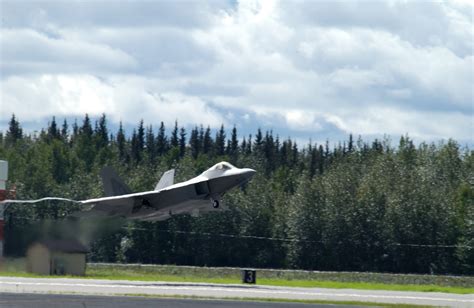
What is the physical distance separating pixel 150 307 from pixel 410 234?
6246cm

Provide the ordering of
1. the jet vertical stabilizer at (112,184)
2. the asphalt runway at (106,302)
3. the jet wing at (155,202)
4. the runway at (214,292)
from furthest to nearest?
1. the jet vertical stabilizer at (112,184)
2. the jet wing at (155,202)
3. the runway at (214,292)
4. the asphalt runway at (106,302)

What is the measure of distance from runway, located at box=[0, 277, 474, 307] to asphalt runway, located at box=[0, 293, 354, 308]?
2.73 m

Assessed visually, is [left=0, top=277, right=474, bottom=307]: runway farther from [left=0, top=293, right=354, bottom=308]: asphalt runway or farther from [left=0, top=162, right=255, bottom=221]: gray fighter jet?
[left=0, top=162, right=255, bottom=221]: gray fighter jet

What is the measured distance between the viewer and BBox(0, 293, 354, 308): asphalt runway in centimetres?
3588

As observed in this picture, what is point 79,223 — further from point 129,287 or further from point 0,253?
point 129,287

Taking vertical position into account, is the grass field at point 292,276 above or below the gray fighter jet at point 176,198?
below

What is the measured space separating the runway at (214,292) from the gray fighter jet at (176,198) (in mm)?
4209

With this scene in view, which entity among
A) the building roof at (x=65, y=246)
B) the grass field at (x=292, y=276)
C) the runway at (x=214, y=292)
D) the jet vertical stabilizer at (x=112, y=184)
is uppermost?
the jet vertical stabilizer at (x=112, y=184)

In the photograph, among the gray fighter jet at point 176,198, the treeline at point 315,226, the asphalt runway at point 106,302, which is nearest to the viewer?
the asphalt runway at point 106,302

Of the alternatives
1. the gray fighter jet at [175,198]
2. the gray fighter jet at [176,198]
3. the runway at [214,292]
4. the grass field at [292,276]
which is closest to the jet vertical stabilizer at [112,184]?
the gray fighter jet at [175,198]

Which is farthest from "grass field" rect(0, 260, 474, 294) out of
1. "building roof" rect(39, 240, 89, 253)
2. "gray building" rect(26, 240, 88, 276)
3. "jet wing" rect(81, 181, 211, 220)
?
"jet wing" rect(81, 181, 211, 220)

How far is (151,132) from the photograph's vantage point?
195 meters

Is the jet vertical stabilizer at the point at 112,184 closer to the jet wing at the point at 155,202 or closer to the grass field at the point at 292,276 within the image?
the jet wing at the point at 155,202

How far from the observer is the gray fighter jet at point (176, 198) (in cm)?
5209
